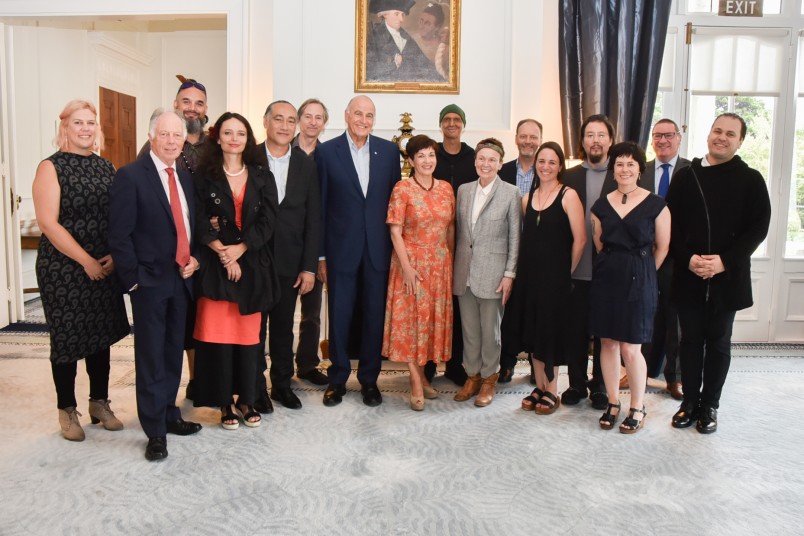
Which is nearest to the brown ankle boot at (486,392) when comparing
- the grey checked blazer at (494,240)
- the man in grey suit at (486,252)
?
the man in grey suit at (486,252)

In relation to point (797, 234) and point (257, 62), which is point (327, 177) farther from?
point (797, 234)

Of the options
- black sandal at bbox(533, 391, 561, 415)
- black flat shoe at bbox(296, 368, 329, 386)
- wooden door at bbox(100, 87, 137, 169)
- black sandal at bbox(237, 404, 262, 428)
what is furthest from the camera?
wooden door at bbox(100, 87, 137, 169)

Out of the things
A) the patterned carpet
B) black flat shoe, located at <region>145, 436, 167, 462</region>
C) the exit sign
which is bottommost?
the patterned carpet

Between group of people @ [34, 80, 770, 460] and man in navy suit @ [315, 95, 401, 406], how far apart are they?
1 cm

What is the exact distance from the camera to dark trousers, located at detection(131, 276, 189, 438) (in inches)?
109

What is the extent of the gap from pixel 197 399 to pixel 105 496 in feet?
2.30

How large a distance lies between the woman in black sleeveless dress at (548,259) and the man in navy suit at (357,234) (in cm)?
75

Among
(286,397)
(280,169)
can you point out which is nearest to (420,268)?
(280,169)

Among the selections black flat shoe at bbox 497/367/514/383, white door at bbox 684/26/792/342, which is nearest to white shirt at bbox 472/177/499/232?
black flat shoe at bbox 497/367/514/383

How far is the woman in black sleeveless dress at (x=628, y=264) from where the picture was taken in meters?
A: 3.12

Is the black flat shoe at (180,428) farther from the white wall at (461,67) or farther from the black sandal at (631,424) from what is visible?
the white wall at (461,67)

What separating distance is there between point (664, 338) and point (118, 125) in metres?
7.19

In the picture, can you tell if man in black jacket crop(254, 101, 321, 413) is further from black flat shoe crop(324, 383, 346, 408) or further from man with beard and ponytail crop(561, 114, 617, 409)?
man with beard and ponytail crop(561, 114, 617, 409)

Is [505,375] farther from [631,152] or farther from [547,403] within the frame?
[631,152]
